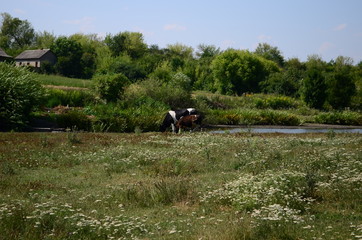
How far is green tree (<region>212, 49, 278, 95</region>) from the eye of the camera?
80125mm

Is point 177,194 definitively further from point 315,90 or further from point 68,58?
point 68,58

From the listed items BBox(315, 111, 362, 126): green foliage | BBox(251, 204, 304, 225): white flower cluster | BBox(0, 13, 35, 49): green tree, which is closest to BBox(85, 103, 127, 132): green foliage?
BBox(251, 204, 304, 225): white flower cluster

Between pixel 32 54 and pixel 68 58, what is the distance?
41.7 ft

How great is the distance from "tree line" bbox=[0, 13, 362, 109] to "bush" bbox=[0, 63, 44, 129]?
1205 cm

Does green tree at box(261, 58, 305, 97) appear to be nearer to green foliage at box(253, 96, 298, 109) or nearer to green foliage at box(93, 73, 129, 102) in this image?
green foliage at box(253, 96, 298, 109)

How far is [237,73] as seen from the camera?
3147 inches

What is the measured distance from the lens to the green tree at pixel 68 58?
81.8 metres

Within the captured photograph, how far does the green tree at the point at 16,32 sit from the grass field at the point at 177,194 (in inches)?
4279

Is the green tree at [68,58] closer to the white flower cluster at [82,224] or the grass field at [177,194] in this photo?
the grass field at [177,194]

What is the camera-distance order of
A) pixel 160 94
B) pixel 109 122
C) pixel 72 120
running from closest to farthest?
pixel 72 120, pixel 109 122, pixel 160 94

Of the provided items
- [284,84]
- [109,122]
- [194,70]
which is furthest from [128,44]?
[109,122]

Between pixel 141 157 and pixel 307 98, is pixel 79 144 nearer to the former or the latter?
pixel 141 157

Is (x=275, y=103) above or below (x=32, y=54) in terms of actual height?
below

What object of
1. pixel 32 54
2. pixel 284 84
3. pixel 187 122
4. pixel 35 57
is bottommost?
pixel 187 122
